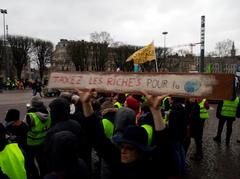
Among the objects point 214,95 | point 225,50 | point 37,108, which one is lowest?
point 37,108

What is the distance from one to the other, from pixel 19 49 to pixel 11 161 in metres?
62.0

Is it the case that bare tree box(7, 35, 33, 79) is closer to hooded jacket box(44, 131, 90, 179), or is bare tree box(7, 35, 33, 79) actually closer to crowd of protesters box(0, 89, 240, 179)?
crowd of protesters box(0, 89, 240, 179)

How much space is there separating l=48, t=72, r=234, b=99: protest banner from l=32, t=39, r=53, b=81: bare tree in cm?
6398

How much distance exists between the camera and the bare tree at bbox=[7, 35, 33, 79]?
60969 millimetres

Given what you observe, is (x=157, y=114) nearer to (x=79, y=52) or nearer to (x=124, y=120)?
(x=124, y=120)

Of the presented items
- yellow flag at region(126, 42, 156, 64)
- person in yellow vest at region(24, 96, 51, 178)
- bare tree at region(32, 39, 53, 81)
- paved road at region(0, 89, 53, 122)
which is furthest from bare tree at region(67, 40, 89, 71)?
person in yellow vest at region(24, 96, 51, 178)

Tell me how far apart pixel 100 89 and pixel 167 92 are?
2.42ft

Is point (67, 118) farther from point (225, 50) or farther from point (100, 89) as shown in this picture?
point (225, 50)

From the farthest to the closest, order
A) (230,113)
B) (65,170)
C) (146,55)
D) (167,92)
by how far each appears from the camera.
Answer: (146,55) < (230,113) < (167,92) < (65,170)

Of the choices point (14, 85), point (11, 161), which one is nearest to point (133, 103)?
point (11, 161)

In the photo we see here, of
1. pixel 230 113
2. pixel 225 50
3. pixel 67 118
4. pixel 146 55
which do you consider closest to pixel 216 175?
pixel 230 113

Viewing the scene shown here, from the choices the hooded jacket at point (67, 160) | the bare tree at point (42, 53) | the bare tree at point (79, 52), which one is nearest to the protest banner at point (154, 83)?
the hooded jacket at point (67, 160)

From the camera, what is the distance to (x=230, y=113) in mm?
8047

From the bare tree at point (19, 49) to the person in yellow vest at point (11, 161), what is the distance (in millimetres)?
61439
